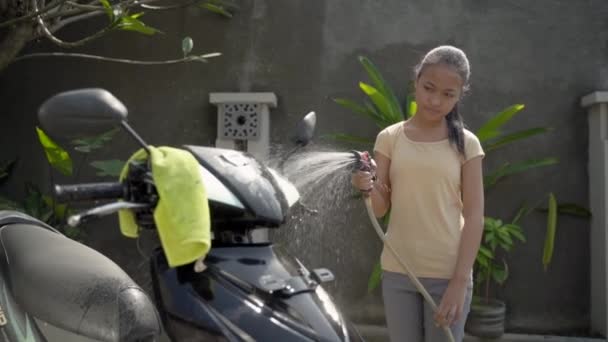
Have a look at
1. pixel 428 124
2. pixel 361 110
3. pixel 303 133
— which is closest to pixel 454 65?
pixel 428 124

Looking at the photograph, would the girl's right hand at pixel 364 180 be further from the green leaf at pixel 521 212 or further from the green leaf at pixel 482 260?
the green leaf at pixel 521 212

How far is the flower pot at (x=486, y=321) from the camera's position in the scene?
13.2 ft

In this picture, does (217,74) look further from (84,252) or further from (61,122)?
(61,122)

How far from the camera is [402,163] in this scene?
208 cm

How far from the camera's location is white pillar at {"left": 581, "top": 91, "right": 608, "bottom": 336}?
13.6 feet

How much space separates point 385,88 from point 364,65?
212mm

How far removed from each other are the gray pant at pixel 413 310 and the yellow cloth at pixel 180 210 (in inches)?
41.7

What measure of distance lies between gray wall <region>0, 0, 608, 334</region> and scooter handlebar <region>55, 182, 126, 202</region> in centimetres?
285

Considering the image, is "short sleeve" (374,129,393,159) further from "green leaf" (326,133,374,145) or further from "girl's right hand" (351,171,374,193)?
"green leaf" (326,133,374,145)

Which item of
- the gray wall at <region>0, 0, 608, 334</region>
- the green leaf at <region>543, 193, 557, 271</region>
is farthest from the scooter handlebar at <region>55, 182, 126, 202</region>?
the green leaf at <region>543, 193, 557, 271</region>

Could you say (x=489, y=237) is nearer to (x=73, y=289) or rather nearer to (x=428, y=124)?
(x=428, y=124)

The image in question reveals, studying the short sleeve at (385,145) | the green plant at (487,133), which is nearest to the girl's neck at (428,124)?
the short sleeve at (385,145)

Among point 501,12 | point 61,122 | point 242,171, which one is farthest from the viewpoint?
point 501,12

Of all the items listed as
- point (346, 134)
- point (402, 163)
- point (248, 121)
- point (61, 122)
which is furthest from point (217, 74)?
point (61, 122)
